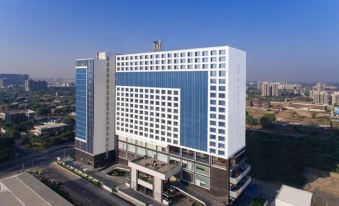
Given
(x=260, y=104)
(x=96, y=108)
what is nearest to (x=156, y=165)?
(x=96, y=108)

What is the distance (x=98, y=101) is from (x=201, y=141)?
19.0 m

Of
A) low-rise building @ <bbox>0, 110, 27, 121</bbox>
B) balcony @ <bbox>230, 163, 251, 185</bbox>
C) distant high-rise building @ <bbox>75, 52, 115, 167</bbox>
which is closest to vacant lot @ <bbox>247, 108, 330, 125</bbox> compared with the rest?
balcony @ <bbox>230, 163, 251, 185</bbox>

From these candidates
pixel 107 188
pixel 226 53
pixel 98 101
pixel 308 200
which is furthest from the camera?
pixel 98 101

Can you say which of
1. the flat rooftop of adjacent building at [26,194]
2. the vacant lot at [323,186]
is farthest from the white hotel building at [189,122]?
the vacant lot at [323,186]

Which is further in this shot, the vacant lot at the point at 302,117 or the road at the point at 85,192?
the vacant lot at the point at 302,117

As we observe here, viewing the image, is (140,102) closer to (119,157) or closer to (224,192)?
(119,157)

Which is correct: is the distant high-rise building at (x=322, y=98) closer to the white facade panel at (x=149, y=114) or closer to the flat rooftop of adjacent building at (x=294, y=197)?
the flat rooftop of adjacent building at (x=294, y=197)

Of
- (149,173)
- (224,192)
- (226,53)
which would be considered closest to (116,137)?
(149,173)

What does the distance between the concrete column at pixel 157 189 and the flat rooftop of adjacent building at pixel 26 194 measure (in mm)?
10176

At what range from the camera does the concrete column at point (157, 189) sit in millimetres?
31812

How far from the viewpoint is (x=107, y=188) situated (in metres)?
35.6

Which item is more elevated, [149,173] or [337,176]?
[149,173]

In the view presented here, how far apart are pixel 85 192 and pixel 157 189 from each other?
10392 mm

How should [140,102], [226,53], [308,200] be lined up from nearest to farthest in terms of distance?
[308,200] → [226,53] → [140,102]
